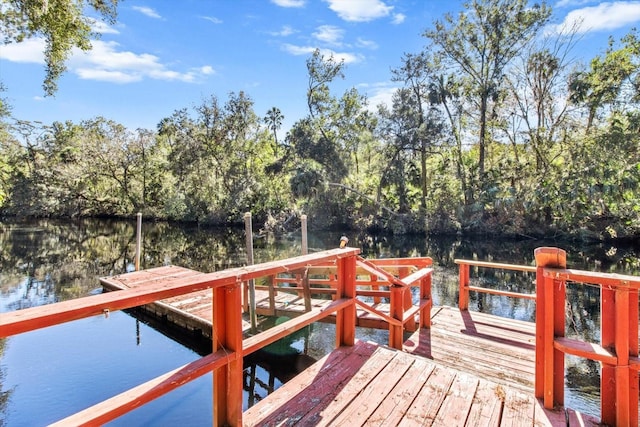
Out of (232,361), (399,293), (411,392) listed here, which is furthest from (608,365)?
(232,361)

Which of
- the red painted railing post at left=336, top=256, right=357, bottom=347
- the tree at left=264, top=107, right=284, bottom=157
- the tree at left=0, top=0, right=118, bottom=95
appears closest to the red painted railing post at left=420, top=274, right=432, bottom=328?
the red painted railing post at left=336, top=256, right=357, bottom=347

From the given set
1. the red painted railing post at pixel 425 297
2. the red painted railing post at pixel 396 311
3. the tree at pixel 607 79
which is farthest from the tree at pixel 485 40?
the red painted railing post at pixel 396 311

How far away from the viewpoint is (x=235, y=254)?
18.5 metres

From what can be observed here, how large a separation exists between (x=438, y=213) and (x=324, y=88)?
14119 mm

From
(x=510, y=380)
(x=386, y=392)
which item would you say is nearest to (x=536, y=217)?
(x=510, y=380)

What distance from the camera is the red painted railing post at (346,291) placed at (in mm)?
3482

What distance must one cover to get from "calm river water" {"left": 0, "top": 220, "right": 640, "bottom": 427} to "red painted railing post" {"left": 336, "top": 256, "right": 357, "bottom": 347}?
2.72 metres

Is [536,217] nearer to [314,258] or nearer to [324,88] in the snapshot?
[324,88]

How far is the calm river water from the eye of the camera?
5.32 m

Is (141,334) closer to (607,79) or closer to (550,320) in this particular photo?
(550,320)

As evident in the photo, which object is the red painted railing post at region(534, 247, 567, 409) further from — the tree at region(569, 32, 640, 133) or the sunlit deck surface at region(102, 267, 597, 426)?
the tree at region(569, 32, 640, 133)

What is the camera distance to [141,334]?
27.2ft

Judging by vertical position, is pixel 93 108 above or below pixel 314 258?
above

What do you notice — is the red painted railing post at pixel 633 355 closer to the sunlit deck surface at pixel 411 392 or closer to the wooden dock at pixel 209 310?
the sunlit deck surface at pixel 411 392
